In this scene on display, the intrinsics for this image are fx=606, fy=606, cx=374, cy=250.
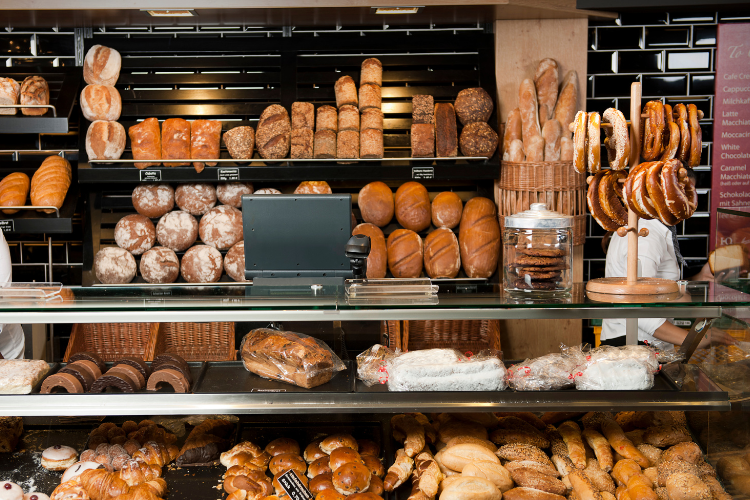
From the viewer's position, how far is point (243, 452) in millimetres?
1827

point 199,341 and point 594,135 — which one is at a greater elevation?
point 594,135

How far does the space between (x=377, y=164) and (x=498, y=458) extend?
213cm

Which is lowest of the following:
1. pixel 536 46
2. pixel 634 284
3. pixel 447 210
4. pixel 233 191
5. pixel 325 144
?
pixel 634 284

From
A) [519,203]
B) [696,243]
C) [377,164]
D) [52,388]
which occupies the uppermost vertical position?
[377,164]

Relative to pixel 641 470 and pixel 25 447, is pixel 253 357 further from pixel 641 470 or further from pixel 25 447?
pixel 641 470

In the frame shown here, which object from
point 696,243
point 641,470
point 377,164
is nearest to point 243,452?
point 641,470

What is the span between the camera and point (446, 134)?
3523 millimetres

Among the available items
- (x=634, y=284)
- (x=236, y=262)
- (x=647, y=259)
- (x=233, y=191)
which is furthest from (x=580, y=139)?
(x=233, y=191)

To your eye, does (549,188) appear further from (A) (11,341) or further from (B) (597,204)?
(A) (11,341)

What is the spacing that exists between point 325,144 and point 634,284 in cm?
218

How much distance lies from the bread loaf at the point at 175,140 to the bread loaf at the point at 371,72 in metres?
1.10

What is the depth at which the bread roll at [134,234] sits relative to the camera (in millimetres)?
3602

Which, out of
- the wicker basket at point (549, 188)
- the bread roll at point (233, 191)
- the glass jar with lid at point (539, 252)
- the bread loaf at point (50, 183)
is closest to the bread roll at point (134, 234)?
the bread loaf at point (50, 183)

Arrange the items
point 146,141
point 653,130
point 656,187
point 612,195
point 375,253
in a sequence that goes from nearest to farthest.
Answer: point 656,187
point 653,130
point 612,195
point 375,253
point 146,141
